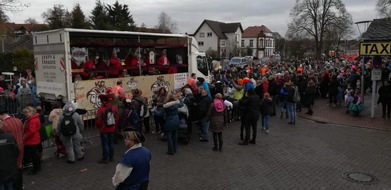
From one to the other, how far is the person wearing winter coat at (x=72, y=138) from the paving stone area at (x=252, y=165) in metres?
0.25

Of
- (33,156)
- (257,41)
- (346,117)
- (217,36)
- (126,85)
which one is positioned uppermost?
(217,36)

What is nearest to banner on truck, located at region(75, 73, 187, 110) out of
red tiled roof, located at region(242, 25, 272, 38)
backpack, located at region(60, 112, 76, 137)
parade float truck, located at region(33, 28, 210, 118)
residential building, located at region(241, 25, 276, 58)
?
parade float truck, located at region(33, 28, 210, 118)

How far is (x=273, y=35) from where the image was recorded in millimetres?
96500

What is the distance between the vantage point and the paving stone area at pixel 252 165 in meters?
6.80

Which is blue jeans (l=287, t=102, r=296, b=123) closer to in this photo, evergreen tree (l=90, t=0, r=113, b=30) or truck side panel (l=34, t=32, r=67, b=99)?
truck side panel (l=34, t=32, r=67, b=99)

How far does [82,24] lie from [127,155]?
4435cm

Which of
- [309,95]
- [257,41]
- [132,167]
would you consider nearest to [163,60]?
[309,95]

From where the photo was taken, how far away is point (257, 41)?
89.9m

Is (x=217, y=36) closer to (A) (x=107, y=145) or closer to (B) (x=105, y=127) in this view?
(A) (x=107, y=145)

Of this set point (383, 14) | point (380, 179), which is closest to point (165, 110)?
point (380, 179)

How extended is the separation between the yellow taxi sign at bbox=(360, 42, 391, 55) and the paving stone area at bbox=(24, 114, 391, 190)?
3884mm

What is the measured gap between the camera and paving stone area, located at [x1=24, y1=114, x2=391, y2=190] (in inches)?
268

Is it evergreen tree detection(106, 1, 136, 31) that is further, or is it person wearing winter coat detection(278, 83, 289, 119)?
evergreen tree detection(106, 1, 136, 31)

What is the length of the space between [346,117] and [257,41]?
7805 cm
